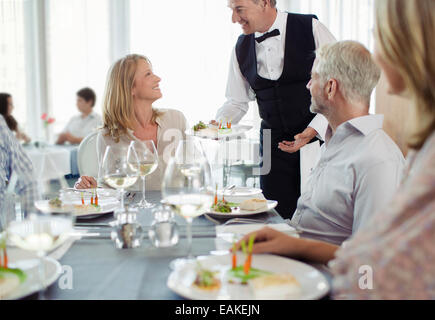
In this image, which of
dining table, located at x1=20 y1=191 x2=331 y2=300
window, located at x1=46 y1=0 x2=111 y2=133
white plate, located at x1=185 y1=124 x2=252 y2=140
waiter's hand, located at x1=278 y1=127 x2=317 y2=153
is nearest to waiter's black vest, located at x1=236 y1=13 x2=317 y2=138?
waiter's hand, located at x1=278 y1=127 x2=317 y2=153

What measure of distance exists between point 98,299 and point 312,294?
41 cm

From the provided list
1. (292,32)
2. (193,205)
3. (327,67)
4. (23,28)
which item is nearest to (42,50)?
(23,28)

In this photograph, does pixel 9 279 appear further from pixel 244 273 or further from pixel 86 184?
pixel 86 184

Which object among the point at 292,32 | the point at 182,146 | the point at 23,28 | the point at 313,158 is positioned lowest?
the point at 313,158

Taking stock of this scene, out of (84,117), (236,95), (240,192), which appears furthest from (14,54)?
(240,192)

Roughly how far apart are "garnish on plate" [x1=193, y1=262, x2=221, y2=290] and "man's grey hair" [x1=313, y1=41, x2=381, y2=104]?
1051 millimetres

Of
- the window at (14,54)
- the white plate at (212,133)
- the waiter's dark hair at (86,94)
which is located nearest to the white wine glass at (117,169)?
the white plate at (212,133)

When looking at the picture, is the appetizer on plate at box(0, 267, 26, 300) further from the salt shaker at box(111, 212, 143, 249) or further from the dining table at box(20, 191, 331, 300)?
the salt shaker at box(111, 212, 143, 249)

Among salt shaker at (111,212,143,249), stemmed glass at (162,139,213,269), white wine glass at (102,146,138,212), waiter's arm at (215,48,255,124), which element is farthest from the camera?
waiter's arm at (215,48,255,124)

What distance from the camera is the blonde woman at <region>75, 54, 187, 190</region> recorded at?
2.61 m

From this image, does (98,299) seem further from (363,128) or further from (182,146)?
(363,128)

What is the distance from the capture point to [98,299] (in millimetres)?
892
